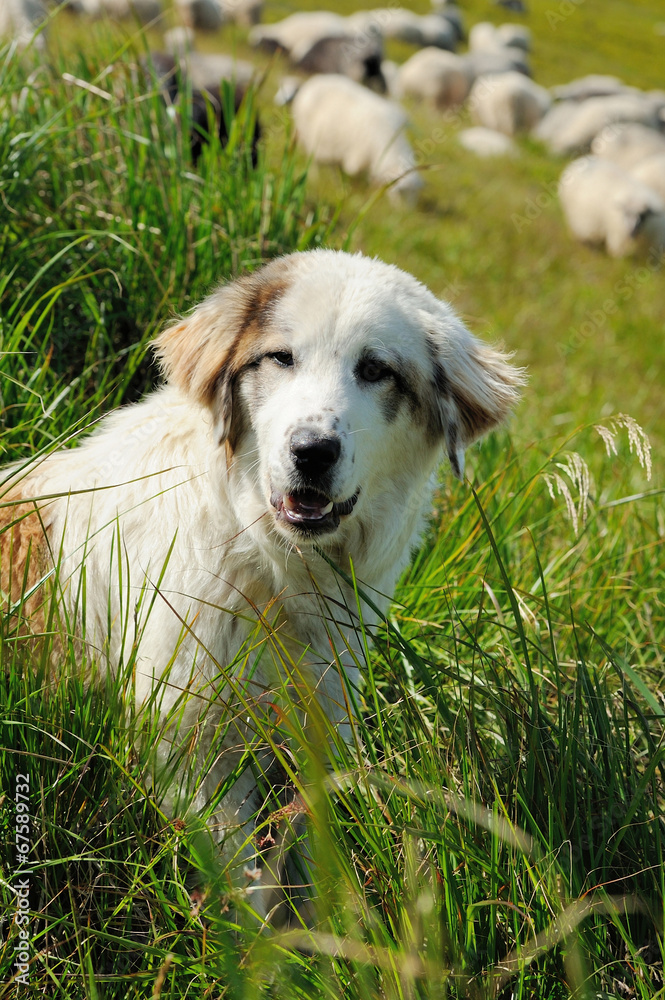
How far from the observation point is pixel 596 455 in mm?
5594

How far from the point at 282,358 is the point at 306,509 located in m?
0.53

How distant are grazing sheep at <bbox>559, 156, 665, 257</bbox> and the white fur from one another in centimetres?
1270

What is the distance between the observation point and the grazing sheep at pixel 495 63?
2688 centimetres

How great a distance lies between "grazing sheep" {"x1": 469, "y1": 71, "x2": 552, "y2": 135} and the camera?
21859 millimetres

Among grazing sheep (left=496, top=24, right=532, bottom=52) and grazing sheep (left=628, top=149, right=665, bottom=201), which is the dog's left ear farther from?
grazing sheep (left=496, top=24, right=532, bottom=52)

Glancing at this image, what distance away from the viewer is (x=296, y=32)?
2302 cm

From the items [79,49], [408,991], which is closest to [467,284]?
[79,49]

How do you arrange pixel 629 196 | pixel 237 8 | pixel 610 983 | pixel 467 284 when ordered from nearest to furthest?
1. pixel 610 983
2. pixel 467 284
3. pixel 629 196
4. pixel 237 8

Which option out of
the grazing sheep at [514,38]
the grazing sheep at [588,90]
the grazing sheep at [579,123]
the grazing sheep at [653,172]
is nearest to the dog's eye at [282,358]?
the grazing sheep at [653,172]

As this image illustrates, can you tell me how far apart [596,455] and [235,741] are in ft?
13.0

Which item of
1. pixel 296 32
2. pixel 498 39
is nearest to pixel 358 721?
pixel 296 32

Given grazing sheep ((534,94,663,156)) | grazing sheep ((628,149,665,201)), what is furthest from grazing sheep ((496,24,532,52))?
grazing sheep ((628,149,665,201))

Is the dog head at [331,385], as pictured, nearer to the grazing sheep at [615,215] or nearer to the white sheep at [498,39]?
the grazing sheep at [615,215]

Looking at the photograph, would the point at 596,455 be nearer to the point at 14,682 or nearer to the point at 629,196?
the point at 14,682
